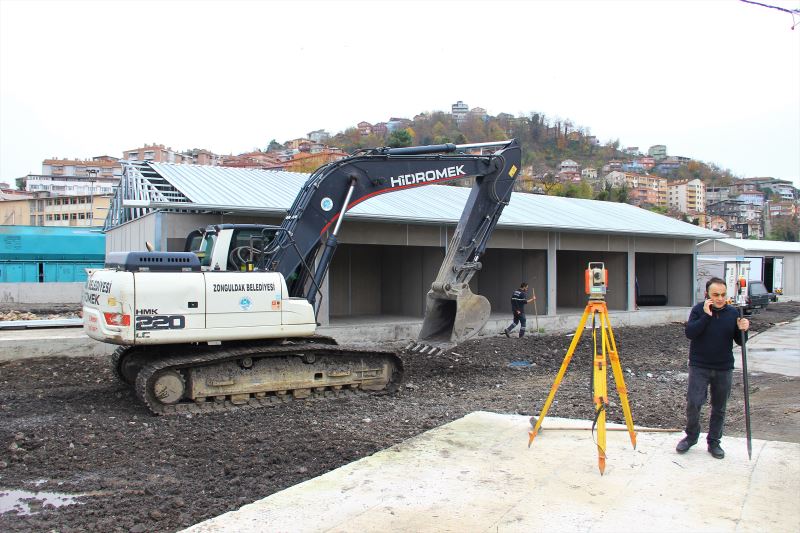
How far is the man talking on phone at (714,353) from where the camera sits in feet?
20.6

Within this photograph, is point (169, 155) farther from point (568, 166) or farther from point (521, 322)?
point (521, 322)

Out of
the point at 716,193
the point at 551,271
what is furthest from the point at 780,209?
the point at 551,271

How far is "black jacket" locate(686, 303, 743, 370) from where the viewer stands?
6281mm

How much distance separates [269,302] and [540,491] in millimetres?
5319

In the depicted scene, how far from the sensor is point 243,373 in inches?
386

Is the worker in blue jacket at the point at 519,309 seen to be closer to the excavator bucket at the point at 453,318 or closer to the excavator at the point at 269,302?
the excavator at the point at 269,302

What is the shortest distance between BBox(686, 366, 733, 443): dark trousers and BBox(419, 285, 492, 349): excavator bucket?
195 inches

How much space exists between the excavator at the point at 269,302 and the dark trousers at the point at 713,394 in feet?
16.8

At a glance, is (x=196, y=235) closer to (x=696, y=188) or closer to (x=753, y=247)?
(x=753, y=247)

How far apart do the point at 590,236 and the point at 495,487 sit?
58.9ft

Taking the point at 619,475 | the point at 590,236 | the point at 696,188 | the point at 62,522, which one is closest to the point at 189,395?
the point at 62,522

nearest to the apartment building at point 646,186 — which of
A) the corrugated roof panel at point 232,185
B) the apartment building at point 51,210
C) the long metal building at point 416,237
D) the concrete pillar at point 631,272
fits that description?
the apartment building at point 51,210

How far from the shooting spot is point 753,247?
125ft

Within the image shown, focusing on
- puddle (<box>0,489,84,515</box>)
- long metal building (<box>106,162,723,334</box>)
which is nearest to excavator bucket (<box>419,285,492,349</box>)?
long metal building (<box>106,162,723,334</box>)
